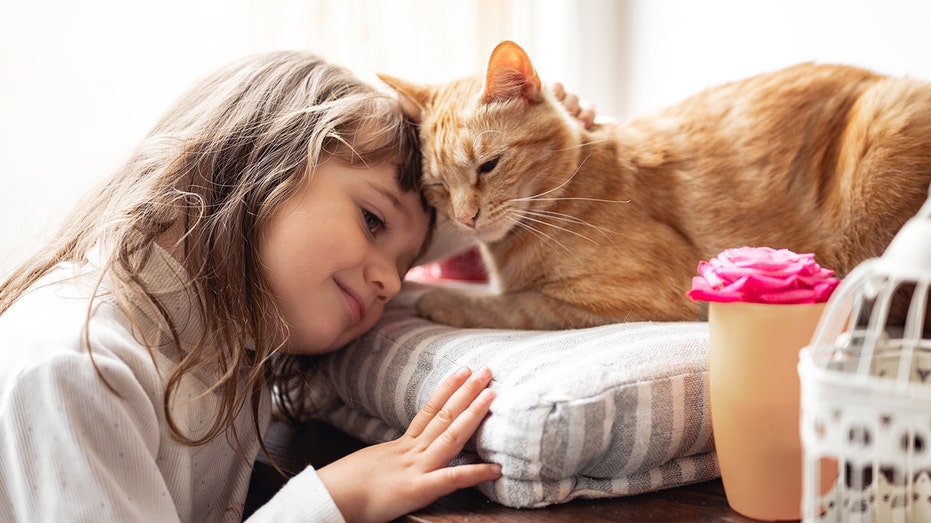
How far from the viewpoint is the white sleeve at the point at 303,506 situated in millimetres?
946

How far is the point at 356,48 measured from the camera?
2123 millimetres

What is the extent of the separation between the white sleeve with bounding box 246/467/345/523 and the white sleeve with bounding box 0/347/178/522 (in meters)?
0.13

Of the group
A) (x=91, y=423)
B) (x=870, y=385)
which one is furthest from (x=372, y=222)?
(x=870, y=385)

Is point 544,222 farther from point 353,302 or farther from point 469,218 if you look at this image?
point 353,302

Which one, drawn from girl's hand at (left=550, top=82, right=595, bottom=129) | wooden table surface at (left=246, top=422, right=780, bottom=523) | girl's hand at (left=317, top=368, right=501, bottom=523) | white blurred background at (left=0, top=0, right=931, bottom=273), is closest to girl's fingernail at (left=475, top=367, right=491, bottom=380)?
girl's hand at (left=317, top=368, right=501, bottom=523)

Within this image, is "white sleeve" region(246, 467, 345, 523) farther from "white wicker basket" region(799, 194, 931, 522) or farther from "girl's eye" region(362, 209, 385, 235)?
"white wicker basket" region(799, 194, 931, 522)

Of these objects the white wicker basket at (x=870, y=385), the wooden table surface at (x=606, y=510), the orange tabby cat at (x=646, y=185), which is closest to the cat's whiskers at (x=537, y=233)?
the orange tabby cat at (x=646, y=185)

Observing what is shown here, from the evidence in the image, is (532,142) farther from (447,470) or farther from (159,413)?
(159,413)

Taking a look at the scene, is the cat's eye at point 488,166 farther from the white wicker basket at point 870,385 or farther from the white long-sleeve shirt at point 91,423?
the white wicker basket at point 870,385

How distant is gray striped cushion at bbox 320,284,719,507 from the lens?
91cm

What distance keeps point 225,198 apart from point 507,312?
544 millimetres

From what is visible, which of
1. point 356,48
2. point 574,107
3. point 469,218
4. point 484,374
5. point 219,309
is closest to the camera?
point 484,374

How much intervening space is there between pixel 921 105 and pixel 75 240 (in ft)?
4.73

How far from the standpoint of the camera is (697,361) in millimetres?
1019
